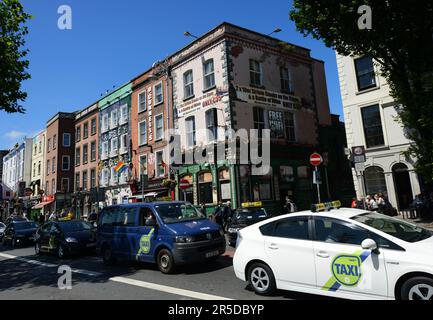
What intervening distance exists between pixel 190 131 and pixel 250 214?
12234mm

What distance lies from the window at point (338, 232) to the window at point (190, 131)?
753 inches

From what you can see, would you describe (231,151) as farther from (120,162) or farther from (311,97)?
(120,162)

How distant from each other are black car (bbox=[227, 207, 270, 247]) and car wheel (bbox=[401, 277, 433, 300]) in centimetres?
839

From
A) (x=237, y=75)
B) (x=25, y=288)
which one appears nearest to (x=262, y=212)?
(x=25, y=288)

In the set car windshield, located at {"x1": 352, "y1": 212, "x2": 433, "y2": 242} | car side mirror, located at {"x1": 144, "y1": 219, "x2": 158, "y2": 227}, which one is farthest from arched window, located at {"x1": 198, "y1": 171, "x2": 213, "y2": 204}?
car windshield, located at {"x1": 352, "y1": 212, "x2": 433, "y2": 242}

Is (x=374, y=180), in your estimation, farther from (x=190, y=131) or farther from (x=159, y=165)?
(x=159, y=165)

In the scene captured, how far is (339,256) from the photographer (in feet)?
17.4

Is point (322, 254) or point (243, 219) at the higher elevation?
point (243, 219)

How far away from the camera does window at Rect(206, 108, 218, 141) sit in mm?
22078

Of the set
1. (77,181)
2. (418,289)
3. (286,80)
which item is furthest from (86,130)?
(418,289)

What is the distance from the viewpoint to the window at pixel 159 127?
27.5m

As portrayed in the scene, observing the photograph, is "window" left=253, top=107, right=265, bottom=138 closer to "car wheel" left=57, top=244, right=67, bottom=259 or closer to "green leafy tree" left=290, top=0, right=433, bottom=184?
"green leafy tree" left=290, top=0, right=433, bottom=184
